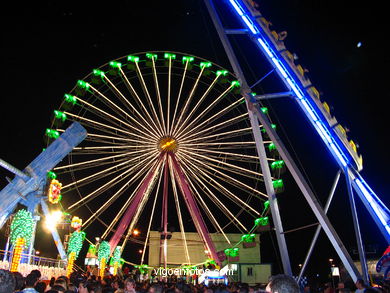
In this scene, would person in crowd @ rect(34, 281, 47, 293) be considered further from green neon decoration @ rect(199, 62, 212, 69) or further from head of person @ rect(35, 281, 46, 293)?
green neon decoration @ rect(199, 62, 212, 69)

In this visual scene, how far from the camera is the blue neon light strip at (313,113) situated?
1042cm

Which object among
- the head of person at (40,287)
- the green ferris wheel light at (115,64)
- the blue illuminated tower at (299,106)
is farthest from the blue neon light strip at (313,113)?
the green ferris wheel light at (115,64)

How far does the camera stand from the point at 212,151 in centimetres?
2419

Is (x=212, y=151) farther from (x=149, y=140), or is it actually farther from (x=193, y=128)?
(x=149, y=140)

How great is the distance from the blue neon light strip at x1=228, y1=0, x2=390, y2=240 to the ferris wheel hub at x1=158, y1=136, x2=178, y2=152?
13504 millimetres

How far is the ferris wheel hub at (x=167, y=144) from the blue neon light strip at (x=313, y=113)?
1350cm

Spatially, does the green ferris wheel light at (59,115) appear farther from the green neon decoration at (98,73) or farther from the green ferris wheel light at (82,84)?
the green neon decoration at (98,73)

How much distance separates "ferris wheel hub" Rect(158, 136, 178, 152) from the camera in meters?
23.7

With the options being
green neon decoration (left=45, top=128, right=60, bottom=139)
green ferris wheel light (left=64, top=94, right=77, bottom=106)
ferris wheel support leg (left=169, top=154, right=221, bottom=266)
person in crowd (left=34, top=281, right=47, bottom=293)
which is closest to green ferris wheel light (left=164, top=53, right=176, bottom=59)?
green ferris wheel light (left=64, top=94, right=77, bottom=106)

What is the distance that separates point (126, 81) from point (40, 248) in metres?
43.2

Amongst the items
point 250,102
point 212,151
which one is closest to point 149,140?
point 212,151

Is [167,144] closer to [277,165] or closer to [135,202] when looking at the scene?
[135,202]

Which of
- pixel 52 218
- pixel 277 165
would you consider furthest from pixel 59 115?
pixel 277 165

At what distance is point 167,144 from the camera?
2366 centimetres
